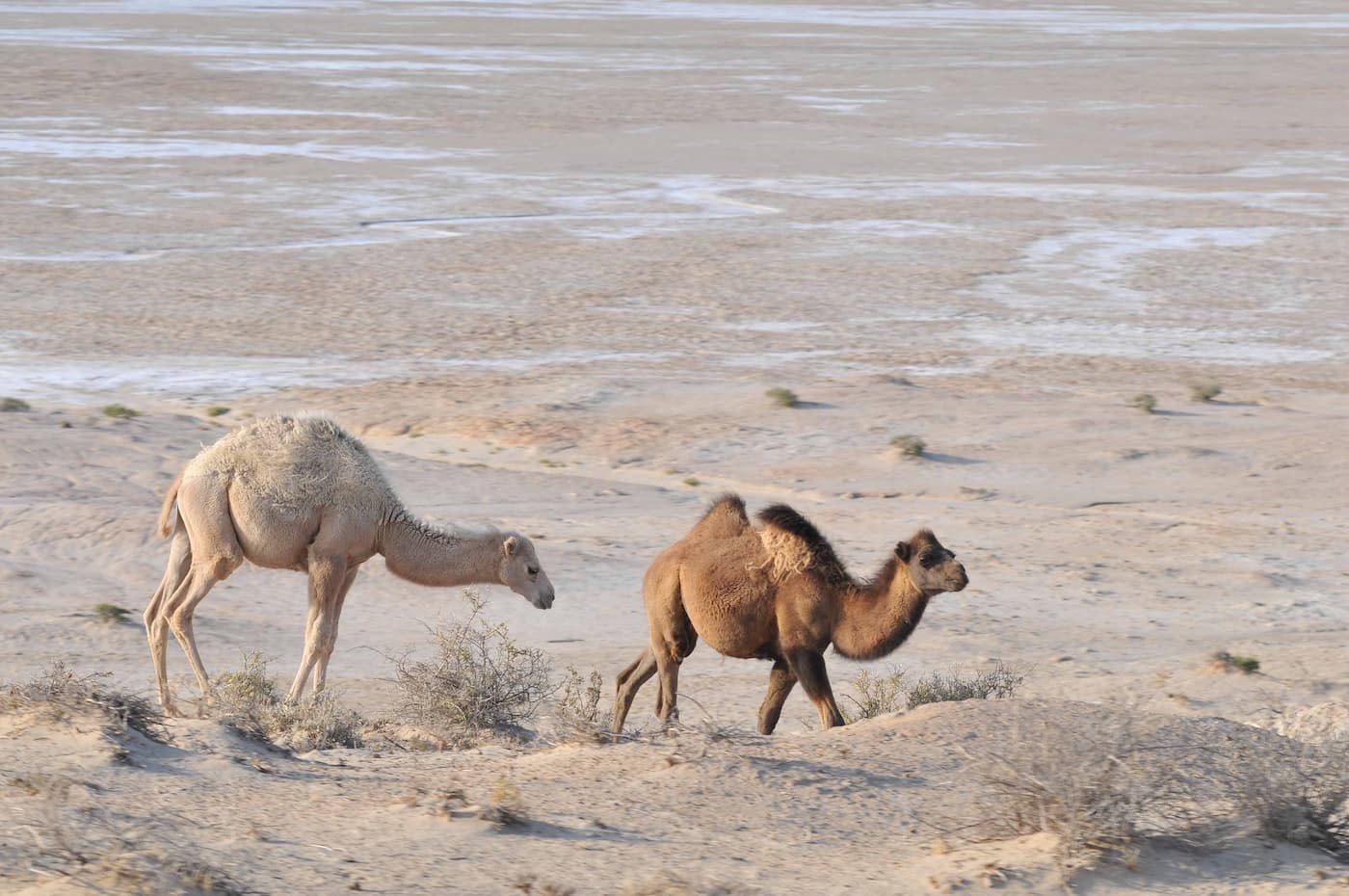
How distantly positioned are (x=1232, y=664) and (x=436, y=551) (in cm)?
453

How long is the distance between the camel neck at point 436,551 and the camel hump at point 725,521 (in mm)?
1639

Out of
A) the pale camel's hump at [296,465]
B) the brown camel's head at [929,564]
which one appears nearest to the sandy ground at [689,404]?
the brown camel's head at [929,564]

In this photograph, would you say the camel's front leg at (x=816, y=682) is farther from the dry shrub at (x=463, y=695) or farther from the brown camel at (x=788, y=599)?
the dry shrub at (x=463, y=695)

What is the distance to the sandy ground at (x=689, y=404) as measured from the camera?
22.8 ft

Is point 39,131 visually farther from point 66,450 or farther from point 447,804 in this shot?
point 447,804

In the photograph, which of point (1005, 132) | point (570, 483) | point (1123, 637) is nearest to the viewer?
point (1123, 637)

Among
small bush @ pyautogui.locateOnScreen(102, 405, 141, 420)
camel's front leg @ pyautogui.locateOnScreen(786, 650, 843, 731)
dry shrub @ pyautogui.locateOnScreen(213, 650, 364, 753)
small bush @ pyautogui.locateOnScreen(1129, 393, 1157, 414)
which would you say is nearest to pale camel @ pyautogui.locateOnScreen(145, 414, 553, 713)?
dry shrub @ pyautogui.locateOnScreen(213, 650, 364, 753)

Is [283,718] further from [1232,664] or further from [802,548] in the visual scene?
[1232,664]

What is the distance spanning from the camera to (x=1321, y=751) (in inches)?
283

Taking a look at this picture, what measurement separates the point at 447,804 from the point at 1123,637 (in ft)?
20.4

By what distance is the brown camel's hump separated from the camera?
28.6ft

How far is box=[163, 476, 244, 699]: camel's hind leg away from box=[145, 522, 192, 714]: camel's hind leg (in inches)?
1.0

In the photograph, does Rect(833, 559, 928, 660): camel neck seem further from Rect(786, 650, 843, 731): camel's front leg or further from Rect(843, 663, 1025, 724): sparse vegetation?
Rect(843, 663, 1025, 724): sparse vegetation

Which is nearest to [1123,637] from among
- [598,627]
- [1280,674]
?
[1280,674]
